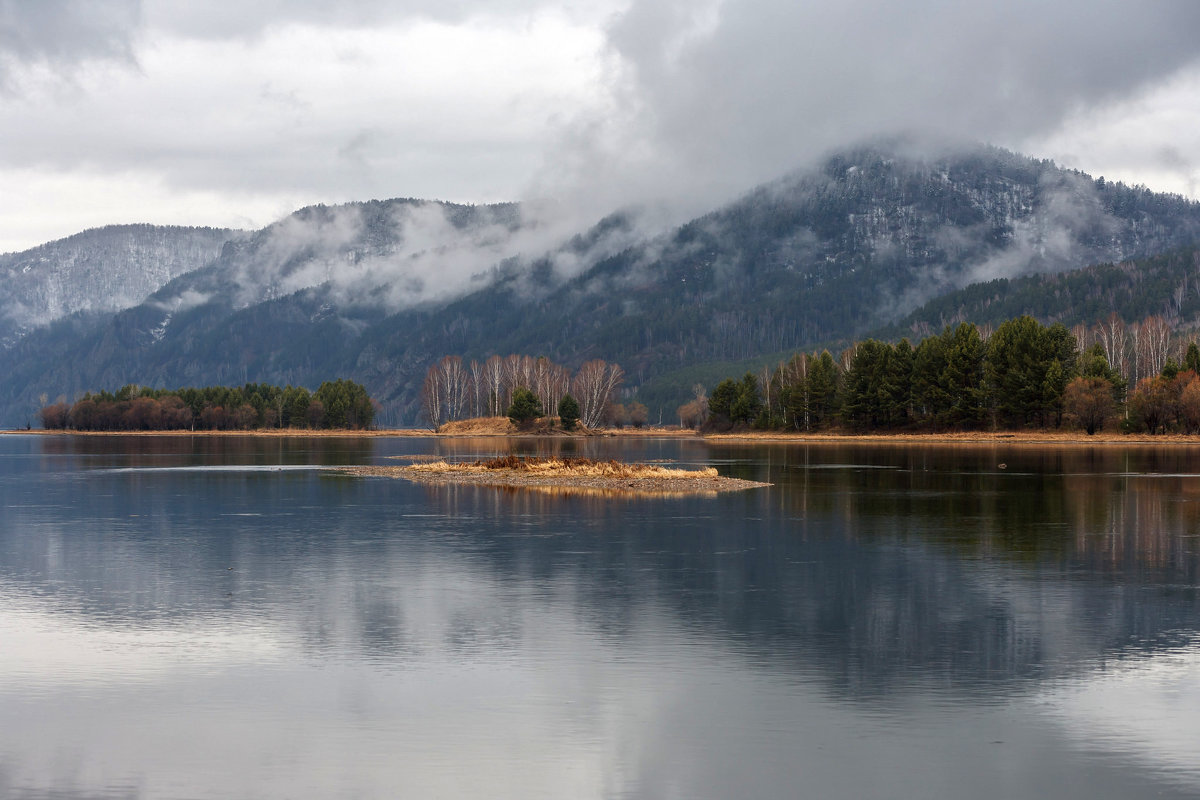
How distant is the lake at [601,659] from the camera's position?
1839cm

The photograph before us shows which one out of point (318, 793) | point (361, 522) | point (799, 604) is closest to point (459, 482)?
point (361, 522)

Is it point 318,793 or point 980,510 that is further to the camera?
point 980,510

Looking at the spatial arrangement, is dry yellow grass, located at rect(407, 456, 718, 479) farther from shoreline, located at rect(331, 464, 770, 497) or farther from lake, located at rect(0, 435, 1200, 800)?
lake, located at rect(0, 435, 1200, 800)

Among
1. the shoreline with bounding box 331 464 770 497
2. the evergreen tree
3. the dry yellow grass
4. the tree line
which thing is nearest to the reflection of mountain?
the shoreline with bounding box 331 464 770 497

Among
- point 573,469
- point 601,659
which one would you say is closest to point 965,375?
point 573,469

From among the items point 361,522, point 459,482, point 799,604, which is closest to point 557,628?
point 799,604

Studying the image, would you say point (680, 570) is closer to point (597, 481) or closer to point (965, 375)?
point (597, 481)

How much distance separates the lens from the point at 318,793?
17328 mm

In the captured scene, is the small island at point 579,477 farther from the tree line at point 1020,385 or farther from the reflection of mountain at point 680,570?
the tree line at point 1020,385

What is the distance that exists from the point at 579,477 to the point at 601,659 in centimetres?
6285

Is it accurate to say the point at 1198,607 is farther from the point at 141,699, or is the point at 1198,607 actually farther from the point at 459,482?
the point at 459,482

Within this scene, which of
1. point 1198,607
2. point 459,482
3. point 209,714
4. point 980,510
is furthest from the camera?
point 459,482

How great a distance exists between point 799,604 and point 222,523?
3360cm

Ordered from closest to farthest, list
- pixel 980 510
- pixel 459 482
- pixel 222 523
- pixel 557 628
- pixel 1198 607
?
1. pixel 557 628
2. pixel 1198 607
3. pixel 222 523
4. pixel 980 510
5. pixel 459 482
